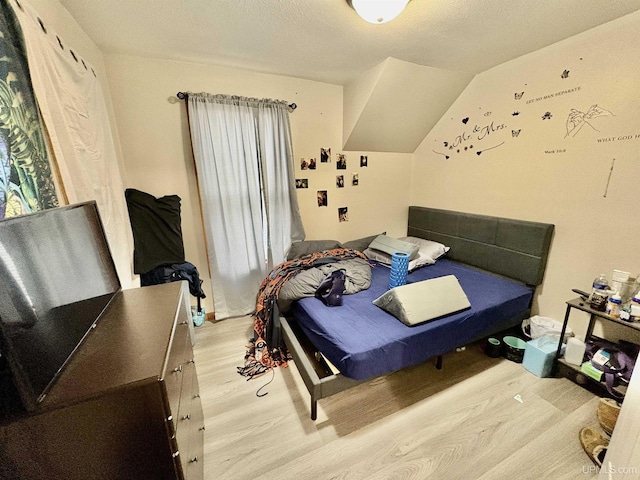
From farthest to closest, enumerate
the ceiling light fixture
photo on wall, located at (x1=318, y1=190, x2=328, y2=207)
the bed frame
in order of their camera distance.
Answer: photo on wall, located at (x1=318, y1=190, x2=328, y2=207) → the bed frame → the ceiling light fixture

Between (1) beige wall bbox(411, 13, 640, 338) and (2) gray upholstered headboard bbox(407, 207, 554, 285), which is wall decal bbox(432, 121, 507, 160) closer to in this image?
(1) beige wall bbox(411, 13, 640, 338)

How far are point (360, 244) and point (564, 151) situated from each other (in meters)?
1.97

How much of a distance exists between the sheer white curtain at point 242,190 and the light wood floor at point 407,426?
94cm

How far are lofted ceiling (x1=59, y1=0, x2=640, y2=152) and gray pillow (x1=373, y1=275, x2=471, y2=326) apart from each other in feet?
5.75

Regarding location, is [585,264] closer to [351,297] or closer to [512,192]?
[512,192]

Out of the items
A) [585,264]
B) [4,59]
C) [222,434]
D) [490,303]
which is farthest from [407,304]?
[4,59]

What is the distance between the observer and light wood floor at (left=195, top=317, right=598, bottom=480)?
4.38 feet

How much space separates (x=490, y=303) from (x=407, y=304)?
0.76 meters

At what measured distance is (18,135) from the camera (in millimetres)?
944

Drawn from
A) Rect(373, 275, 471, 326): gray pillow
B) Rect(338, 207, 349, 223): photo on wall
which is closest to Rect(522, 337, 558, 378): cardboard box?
Rect(373, 275, 471, 326): gray pillow

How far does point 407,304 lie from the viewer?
167 centimetres

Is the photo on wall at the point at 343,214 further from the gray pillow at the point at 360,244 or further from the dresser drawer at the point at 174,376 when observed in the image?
the dresser drawer at the point at 174,376

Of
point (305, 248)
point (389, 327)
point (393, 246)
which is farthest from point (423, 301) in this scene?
point (305, 248)

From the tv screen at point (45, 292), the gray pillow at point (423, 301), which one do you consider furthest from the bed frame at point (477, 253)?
the tv screen at point (45, 292)
